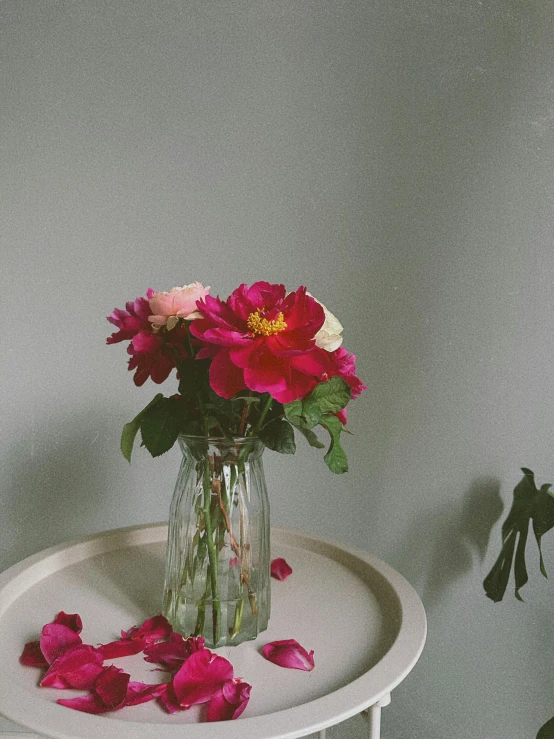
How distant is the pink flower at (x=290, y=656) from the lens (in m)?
0.78

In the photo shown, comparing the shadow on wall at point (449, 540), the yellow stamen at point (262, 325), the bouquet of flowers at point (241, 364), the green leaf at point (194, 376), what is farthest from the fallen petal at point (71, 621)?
the shadow on wall at point (449, 540)

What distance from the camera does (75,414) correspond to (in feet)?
4.18

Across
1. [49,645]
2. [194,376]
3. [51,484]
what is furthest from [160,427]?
[51,484]

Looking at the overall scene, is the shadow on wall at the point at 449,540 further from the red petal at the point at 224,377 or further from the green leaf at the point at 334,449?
the red petal at the point at 224,377

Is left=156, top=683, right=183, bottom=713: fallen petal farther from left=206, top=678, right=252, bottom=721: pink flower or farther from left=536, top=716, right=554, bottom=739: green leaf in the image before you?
left=536, top=716, right=554, bottom=739: green leaf

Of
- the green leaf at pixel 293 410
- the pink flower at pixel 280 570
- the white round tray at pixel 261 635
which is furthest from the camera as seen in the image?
the pink flower at pixel 280 570

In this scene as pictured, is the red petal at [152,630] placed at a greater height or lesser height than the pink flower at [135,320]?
lesser

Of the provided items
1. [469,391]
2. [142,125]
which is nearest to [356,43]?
[142,125]

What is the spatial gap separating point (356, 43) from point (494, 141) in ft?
1.00

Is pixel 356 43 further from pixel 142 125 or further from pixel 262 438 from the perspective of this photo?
pixel 262 438

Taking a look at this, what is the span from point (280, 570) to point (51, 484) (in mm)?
512

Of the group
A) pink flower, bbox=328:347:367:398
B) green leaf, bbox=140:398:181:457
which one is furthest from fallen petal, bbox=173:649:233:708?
pink flower, bbox=328:347:367:398

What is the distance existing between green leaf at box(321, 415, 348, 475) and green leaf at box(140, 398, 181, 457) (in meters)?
0.17

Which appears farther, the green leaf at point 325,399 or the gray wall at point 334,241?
the gray wall at point 334,241
